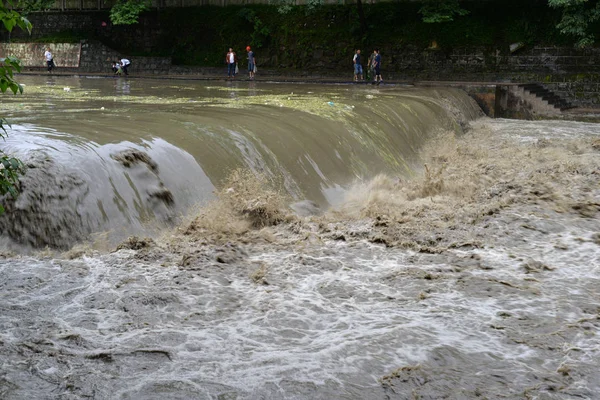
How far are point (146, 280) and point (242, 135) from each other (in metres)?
4.22

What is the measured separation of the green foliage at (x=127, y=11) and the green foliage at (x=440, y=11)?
44.4 feet

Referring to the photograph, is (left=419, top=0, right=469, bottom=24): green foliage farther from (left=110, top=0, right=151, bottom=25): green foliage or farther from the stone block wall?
the stone block wall

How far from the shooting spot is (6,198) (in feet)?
22.9

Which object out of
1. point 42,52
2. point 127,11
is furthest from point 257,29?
point 42,52

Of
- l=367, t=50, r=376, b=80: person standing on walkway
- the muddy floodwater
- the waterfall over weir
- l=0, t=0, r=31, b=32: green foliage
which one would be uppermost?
l=367, t=50, r=376, b=80: person standing on walkway

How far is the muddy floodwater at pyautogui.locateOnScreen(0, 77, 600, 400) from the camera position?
185 inches

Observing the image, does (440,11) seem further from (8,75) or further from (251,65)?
(8,75)

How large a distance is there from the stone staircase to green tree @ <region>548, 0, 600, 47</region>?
1998mm

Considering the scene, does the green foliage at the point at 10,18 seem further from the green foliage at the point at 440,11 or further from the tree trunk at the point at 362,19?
the tree trunk at the point at 362,19

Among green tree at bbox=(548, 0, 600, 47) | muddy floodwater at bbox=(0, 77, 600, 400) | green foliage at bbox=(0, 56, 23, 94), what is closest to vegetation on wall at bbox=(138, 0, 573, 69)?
green tree at bbox=(548, 0, 600, 47)

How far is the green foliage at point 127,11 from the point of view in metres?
32.8

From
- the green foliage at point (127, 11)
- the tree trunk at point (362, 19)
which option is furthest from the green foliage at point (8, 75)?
the green foliage at point (127, 11)

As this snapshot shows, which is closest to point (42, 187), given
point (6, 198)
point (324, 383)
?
point (6, 198)

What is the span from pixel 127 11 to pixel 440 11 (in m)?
15.0
